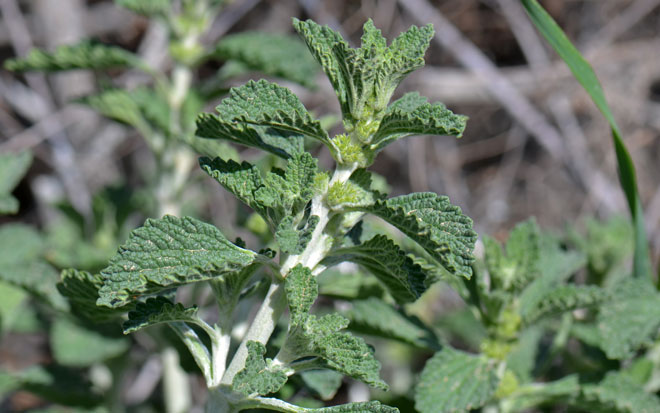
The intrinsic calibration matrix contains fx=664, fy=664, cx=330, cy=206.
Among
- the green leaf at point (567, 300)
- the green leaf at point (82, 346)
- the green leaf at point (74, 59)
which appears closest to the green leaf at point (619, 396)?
the green leaf at point (567, 300)

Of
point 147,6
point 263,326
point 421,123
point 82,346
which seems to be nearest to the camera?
point 421,123

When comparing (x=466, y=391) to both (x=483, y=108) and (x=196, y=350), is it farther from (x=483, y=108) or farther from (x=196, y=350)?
(x=483, y=108)

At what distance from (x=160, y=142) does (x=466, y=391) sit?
121 centimetres

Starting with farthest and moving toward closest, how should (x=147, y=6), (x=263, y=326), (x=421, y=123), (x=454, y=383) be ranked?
(x=147, y=6) < (x=454, y=383) < (x=263, y=326) < (x=421, y=123)

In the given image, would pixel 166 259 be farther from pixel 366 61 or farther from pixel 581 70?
pixel 581 70

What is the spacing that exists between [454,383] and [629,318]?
0.41 m

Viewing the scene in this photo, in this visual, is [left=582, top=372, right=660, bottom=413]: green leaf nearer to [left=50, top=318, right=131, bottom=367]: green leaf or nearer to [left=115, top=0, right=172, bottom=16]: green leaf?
[left=50, top=318, right=131, bottom=367]: green leaf

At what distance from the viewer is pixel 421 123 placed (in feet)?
3.02

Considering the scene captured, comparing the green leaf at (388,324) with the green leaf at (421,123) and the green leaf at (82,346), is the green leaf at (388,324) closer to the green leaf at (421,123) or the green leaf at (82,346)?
the green leaf at (421,123)

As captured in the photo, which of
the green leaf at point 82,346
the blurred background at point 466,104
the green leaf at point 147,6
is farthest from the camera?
the blurred background at point 466,104

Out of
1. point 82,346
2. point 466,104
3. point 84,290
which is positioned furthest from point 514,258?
point 466,104

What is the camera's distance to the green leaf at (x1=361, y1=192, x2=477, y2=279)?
92 cm

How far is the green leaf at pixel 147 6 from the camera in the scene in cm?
184

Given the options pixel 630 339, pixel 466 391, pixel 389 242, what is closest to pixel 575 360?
pixel 630 339
